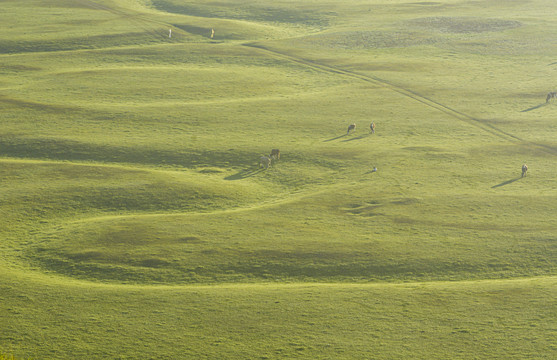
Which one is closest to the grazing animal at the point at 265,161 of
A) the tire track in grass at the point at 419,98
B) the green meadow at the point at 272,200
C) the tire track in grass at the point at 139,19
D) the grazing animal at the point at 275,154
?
the green meadow at the point at 272,200

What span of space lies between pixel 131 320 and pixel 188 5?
116276 mm

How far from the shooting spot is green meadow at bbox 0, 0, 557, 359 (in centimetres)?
3347

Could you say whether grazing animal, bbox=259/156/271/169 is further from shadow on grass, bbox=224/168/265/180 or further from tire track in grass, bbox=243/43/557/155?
tire track in grass, bbox=243/43/557/155

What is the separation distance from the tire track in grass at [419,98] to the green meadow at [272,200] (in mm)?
414

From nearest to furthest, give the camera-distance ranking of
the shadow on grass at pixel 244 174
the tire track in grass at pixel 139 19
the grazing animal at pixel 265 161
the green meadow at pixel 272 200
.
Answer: the green meadow at pixel 272 200 < the shadow on grass at pixel 244 174 < the grazing animal at pixel 265 161 < the tire track in grass at pixel 139 19

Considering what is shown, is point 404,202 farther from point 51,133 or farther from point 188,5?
point 188,5

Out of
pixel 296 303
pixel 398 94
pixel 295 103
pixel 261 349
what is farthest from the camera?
pixel 398 94

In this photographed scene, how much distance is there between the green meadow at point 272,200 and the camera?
110 feet

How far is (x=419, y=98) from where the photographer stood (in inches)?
3150

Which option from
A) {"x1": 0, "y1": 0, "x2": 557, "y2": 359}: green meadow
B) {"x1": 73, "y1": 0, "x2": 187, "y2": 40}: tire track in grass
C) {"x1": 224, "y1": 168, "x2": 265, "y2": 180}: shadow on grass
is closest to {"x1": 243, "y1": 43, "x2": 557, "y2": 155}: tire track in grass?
{"x1": 0, "y1": 0, "x2": 557, "y2": 359}: green meadow

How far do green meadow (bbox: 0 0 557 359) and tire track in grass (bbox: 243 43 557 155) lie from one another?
0.41m

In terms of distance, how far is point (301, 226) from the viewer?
4594cm

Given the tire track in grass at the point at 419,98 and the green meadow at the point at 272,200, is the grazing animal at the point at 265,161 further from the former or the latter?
the tire track in grass at the point at 419,98

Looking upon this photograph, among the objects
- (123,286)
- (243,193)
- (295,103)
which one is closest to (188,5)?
(295,103)
